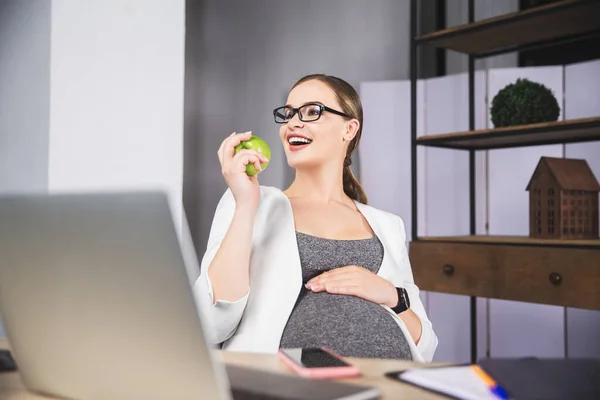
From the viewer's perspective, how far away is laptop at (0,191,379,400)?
44cm

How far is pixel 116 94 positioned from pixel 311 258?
34.0 inches

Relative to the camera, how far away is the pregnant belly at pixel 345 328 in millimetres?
1206

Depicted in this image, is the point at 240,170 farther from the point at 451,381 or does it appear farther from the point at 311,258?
the point at 451,381

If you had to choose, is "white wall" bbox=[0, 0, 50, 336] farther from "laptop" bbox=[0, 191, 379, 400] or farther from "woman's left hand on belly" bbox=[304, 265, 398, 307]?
"laptop" bbox=[0, 191, 379, 400]

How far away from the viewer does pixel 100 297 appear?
1.59 ft

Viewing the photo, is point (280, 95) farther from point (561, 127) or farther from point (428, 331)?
point (428, 331)

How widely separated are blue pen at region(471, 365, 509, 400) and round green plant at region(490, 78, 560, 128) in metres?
1.66

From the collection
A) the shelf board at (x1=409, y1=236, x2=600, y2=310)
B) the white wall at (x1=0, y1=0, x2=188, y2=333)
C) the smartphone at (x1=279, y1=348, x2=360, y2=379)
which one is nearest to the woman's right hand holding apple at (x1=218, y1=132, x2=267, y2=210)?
the white wall at (x1=0, y1=0, x2=188, y2=333)

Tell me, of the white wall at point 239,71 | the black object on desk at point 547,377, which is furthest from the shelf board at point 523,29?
the black object on desk at point 547,377

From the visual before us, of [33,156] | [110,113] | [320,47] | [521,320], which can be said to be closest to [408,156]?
[320,47]

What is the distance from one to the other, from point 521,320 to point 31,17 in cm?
217

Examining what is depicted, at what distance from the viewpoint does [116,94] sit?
181 cm

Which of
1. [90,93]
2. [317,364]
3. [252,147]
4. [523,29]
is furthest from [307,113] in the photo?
[523,29]

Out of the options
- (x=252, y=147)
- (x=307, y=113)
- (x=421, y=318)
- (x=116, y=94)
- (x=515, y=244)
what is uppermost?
(x=116, y=94)
